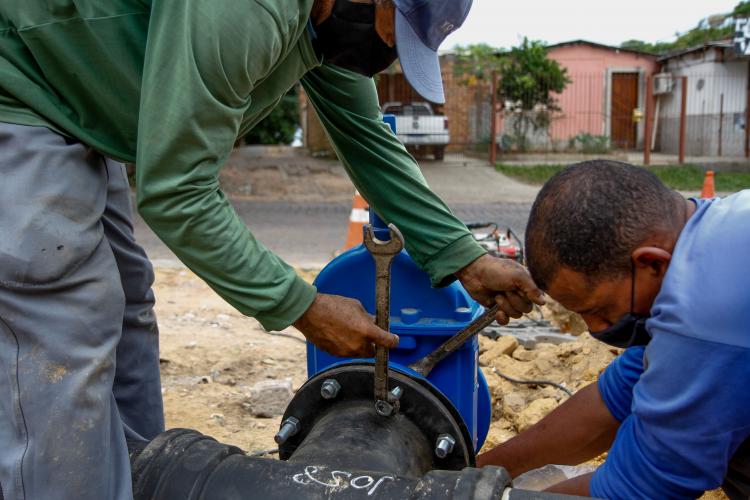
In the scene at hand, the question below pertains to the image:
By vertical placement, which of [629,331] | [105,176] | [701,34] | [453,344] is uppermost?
[701,34]

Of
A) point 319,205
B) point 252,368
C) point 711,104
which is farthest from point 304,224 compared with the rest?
point 711,104

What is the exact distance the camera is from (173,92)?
5.27 feet

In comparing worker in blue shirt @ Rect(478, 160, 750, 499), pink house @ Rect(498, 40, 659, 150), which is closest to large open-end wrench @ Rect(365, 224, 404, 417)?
worker in blue shirt @ Rect(478, 160, 750, 499)

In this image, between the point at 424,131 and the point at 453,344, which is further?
the point at 424,131

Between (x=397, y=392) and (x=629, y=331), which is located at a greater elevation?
(x=629, y=331)

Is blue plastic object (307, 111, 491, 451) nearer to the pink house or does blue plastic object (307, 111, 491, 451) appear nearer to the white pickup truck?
the white pickup truck

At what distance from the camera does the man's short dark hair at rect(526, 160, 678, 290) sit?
171cm

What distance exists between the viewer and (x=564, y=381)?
383 centimetres

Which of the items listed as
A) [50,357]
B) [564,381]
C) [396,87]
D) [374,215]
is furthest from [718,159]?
[50,357]

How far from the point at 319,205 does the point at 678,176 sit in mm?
7809

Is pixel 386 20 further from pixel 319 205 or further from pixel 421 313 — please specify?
pixel 319 205

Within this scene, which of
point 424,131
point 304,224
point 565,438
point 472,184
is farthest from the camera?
point 424,131

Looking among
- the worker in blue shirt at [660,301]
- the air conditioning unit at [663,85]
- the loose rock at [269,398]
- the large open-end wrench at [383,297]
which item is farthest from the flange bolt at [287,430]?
the air conditioning unit at [663,85]

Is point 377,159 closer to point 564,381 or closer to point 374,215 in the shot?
point 374,215
